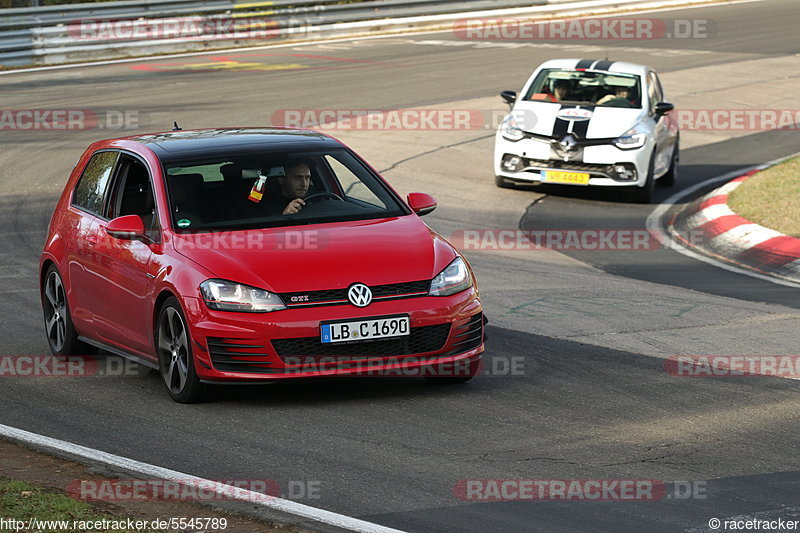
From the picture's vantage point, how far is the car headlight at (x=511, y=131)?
17.6 meters

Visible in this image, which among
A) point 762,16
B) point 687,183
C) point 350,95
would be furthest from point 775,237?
point 762,16

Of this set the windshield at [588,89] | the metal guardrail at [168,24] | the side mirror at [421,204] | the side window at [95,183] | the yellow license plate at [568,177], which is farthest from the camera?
the metal guardrail at [168,24]

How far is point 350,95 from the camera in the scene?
82.4ft

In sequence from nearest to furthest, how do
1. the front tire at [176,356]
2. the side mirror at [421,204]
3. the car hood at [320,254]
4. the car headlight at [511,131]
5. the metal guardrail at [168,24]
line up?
the car hood at [320,254] → the front tire at [176,356] → the side mirror at [421,204] → the car headlight at [511,131] → the metal guardrail at [168,24]

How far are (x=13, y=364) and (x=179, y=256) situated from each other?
199 cm

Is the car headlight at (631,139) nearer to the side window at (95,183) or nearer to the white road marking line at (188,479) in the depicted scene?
the side window at (95,183)

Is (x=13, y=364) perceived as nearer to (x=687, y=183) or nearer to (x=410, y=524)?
(x=410, y=524)

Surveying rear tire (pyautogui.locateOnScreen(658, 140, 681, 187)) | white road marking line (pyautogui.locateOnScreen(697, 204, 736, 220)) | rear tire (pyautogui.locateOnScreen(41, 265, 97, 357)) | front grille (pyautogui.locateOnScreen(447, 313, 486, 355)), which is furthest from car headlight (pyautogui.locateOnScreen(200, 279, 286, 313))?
rear tire (pyautogui.locateOnScreen(658, 140, 681, 187))

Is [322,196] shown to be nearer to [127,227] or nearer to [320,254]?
[320,254]

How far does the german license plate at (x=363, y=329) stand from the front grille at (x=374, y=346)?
0.04m

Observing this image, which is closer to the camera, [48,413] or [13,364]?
[48,413]

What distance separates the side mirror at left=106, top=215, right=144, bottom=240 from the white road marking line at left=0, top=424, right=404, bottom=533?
4.58 feet

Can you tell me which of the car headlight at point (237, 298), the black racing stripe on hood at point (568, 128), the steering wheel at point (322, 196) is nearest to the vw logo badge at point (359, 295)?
the car headlight at point (237, 298)

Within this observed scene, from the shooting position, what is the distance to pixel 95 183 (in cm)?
948
